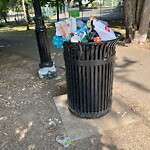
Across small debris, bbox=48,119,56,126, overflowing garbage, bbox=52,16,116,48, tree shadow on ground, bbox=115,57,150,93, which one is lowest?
small debris, bbox=48,119,56,126

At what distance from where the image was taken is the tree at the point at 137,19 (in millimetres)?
5880

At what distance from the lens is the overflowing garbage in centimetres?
218

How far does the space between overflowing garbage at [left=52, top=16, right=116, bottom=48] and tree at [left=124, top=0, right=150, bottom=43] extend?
421cm

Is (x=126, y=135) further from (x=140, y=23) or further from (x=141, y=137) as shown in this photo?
(x=140, y=23)

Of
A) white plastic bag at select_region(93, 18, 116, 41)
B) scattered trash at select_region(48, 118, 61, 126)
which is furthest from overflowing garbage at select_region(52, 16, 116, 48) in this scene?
scattered trash at select_region(48, 118, 61, 126)

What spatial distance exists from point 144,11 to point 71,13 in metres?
4.26

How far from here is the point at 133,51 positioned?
584 cm

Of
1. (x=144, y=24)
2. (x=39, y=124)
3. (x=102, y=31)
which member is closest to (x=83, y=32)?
(x=102, y=31)

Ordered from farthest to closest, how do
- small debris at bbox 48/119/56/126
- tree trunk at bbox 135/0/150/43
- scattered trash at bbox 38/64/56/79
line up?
tree trunk at bbox 135/0/150/43, scattered trash at bbox 38/64/56/79, small debris at bbox 48/119/56/126

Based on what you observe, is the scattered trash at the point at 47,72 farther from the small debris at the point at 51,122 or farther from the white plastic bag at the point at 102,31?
the white plastic bag at the point at 102,31

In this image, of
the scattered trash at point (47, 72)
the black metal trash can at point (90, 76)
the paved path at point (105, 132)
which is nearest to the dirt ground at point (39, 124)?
the paved path at point (105, 132)

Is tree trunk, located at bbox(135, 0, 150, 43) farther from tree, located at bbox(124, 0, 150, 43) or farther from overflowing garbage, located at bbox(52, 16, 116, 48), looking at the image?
overflowing garbage, located at bbox(52, 16, 116, 48)

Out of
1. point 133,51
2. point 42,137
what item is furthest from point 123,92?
point 133,51

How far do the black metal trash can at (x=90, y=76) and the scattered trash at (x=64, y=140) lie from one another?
404 mm
